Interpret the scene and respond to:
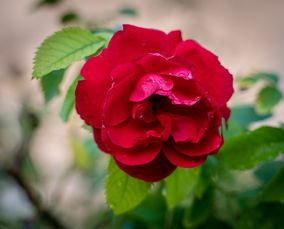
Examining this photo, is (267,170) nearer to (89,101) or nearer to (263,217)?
(263,217)

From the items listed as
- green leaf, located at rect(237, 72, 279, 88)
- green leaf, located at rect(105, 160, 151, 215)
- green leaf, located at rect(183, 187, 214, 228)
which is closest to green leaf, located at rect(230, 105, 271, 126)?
green leaf, located at rect(237, 72, 279, 88)

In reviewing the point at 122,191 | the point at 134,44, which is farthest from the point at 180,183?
the point at 134,44

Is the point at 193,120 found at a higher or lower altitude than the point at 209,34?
higher

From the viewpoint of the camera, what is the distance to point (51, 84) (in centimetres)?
59

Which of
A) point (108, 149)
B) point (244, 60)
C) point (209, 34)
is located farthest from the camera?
point (244, 60)

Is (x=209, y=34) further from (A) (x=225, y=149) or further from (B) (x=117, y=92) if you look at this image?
(B) (x=117, y=92)

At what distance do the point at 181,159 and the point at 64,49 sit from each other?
0.19 metres

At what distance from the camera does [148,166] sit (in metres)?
0.45

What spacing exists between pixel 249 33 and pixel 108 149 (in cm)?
175

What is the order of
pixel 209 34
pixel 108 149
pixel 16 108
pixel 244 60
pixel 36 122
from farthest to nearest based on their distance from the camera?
pixel 244 60 → pixel 209 34 → pixel 16 108 → pixel 36 122 → pixel 108 149

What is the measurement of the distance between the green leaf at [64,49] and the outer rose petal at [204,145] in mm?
156

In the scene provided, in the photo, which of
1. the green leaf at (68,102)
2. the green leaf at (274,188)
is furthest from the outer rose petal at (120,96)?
the green leaf at (274,188)

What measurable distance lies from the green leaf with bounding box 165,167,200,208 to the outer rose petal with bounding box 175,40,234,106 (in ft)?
0.45

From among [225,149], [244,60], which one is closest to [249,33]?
[244,60]
